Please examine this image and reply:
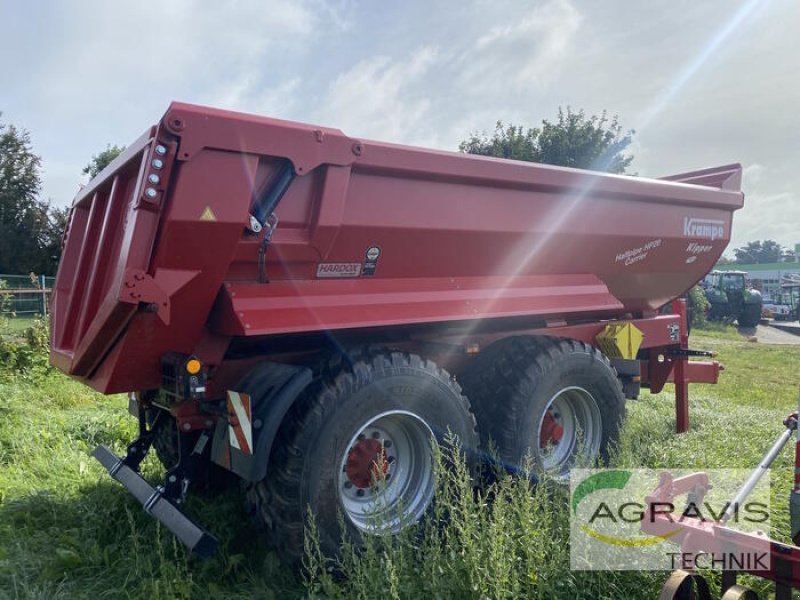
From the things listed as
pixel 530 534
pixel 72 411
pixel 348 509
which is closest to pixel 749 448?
pixel 530 534

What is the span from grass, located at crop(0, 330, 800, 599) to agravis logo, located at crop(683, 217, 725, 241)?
70.7 inches

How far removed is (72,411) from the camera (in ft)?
19.7

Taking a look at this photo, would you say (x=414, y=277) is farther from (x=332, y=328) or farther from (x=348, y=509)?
(x=348, y=509)

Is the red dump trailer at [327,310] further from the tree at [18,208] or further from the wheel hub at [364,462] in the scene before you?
the tree at [18,208]

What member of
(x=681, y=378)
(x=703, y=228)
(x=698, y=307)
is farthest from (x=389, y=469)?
(x=698, y=307)

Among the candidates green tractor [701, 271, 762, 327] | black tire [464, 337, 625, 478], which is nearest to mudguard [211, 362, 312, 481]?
black tire [464, 337, 625, 478]

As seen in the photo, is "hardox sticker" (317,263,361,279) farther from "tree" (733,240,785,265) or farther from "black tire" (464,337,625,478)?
"tree" (733,240,785,265)

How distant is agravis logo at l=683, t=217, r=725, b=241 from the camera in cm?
508

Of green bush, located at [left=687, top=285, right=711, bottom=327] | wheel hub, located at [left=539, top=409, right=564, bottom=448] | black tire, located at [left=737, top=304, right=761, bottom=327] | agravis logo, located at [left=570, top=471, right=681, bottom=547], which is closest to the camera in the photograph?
agravis logo, located at [left=570, top=471, right=681, bottom=547]

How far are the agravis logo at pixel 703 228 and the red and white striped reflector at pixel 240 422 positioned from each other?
4.00 m

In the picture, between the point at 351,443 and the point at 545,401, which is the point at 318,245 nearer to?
the point at 351,443

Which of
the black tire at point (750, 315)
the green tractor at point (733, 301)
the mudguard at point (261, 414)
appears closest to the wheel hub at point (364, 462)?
the mudguard at point (261, 414)

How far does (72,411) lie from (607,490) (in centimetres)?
515

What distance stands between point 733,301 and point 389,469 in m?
27.5
